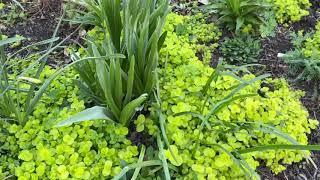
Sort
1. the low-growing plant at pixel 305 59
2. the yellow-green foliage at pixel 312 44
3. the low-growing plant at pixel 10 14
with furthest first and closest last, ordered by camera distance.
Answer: the low-growing plant at pixel 10 14 < the yellow-green foliage at pixel 312 44 < the low-growing plant at pixel 305 59

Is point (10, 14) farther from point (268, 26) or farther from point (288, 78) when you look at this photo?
point (288, 78)

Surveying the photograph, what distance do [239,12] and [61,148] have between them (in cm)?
164

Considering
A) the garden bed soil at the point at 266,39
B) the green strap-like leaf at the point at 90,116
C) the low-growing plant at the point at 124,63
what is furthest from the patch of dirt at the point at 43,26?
the green strap-like leaf at the point at 90,116

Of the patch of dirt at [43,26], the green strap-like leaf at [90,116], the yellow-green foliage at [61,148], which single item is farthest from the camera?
the patch of dirt at [43,26]

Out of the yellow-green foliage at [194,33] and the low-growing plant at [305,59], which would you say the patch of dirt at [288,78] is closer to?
the low-growing plant at [305,59]

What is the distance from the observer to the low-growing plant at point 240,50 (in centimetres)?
276

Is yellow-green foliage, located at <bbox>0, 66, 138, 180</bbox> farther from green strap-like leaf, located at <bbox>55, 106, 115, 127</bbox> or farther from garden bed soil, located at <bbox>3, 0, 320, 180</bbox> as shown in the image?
garden bed soil, located at <bbox>3, 0, 320, 180</bbox>

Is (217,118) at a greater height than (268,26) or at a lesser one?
lesser

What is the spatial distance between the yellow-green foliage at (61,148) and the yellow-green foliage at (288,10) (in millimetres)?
1666

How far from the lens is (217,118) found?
2.14 m

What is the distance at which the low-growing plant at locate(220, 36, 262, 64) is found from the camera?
9.05ft

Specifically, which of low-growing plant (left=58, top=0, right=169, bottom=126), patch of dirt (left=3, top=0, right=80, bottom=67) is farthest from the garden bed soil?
low-growing plant (left=58, top=0, right=169, bottom=126)

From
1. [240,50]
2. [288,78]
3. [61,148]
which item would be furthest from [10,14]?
[288,78]

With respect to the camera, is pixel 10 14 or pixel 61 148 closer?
pixel 61 148
